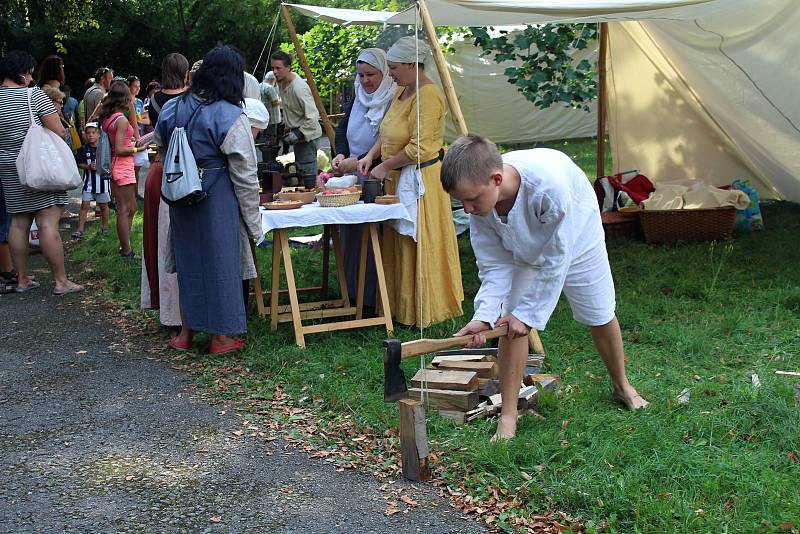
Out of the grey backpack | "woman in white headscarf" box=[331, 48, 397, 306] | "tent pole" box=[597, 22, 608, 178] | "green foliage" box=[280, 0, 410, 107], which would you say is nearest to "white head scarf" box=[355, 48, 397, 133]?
"woman in white headscarf" box=[331, 48, 397, 306]

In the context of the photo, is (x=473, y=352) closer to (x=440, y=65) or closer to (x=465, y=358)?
(x=465, y=358)

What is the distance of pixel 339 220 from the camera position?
521cm

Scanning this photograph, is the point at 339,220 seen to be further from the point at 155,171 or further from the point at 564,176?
the point at 564,176

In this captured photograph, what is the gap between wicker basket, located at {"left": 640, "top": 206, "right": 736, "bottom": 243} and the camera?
7688 millimetres

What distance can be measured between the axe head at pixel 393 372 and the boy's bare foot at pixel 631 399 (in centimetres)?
113

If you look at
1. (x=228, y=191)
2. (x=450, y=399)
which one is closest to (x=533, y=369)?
(x=450, y=399)

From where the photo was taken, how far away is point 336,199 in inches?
205

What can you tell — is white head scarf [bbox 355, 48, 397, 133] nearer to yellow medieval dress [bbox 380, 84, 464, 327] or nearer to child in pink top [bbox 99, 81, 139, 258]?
yellow medieval dress [bbox 380, 84, 464, 327]

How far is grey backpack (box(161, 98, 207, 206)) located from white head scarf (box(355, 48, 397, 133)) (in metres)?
1.34

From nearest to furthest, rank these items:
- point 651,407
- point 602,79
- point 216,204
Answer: point 651,407
point 216,204
point 602,79

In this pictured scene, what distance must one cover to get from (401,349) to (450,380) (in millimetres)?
934

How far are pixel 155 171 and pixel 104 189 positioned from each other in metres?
4.38

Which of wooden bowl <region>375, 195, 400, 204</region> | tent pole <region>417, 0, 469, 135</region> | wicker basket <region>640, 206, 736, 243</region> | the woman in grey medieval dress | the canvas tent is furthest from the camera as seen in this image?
wicker basket <region>640, 206, 736, 243</region>

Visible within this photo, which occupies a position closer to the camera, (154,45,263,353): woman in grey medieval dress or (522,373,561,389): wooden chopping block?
(522,373,561,389): wooden chopping block
